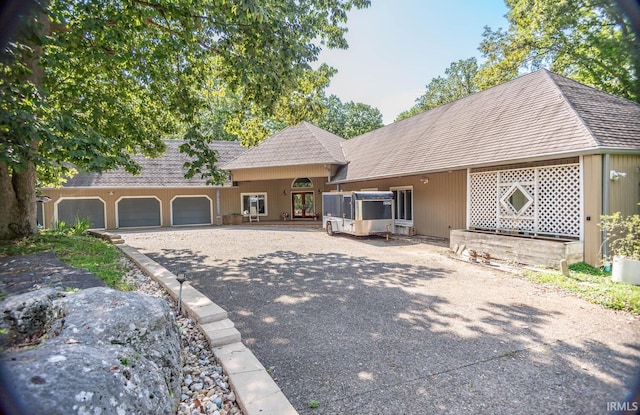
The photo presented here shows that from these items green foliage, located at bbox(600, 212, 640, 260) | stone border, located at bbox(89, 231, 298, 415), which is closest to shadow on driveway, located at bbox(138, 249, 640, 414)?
stone border, located at bbox(89, 231, 298, 415)

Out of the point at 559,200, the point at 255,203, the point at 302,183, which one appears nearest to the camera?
the point at 559,200

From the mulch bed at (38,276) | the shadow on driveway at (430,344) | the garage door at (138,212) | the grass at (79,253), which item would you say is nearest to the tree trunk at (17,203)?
the grass at (79,253)

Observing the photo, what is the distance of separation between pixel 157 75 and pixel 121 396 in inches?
350

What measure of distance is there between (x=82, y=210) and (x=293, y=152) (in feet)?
40.1

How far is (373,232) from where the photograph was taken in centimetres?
1227

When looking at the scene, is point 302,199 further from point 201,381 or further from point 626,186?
point 201,381

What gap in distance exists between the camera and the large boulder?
5.30 feet

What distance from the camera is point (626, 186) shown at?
691 cm

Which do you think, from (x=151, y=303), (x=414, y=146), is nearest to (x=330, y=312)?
(x=151, y=303)

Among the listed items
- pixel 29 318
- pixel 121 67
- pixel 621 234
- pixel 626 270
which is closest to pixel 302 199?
pixel 121 67

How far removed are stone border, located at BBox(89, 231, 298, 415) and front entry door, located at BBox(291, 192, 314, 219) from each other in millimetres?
16157

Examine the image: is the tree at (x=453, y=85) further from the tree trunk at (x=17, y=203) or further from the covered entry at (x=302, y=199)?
the tree trunk at (x=17, y=203)

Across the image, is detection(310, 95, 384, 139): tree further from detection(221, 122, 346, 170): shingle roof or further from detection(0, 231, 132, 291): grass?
detection(0, 231, 132, 291): grass

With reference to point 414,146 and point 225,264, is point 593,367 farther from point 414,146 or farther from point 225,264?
point 414,146
